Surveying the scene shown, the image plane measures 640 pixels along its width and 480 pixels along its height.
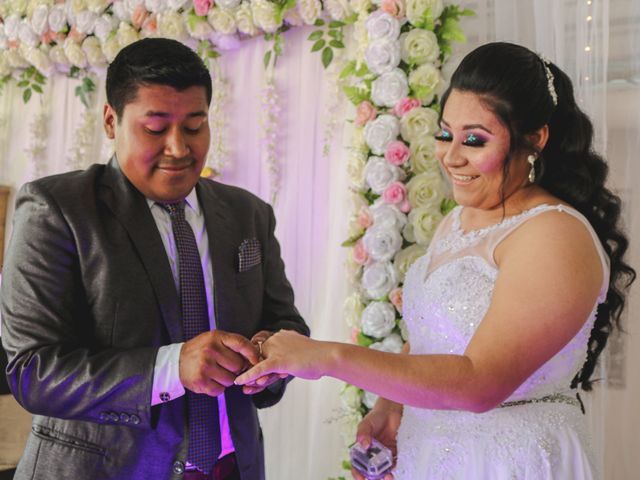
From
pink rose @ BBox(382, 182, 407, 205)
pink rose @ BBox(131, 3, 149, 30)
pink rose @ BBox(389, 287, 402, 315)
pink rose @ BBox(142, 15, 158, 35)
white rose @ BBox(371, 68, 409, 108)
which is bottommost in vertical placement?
pink rose @ BBox(389, 287, 402, 315)

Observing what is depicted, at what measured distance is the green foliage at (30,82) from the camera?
4852mm

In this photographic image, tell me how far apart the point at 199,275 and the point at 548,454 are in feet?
3.43

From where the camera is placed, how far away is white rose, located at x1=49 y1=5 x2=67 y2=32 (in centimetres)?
454

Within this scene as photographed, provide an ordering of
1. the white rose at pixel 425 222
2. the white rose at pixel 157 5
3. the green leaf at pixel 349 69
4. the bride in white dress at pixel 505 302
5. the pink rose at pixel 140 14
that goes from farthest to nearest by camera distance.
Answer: the pink rose at pixel 140 14 → the white rose at pixel 157 5 → the green leaf at pixel 349 69 → the white rose at pixel 425 222 → the bride in white dress at pixel 505 302

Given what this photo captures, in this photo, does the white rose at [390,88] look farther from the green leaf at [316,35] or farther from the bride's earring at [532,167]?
the bride's earring at [532,167]

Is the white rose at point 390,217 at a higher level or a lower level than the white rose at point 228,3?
lower

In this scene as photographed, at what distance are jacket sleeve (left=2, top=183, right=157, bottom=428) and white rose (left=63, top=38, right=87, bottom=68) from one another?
290cm

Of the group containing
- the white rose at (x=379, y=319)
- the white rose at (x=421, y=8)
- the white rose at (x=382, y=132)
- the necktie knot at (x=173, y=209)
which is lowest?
the white rose at (x=379, y=319)

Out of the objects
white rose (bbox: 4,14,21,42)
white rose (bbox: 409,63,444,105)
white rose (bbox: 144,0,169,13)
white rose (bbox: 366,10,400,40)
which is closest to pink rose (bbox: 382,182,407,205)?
white rose (bbox: 409,63,444,105)

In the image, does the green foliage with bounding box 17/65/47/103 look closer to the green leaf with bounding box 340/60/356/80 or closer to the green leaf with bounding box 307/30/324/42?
the green leaf with bounding box 307/30/324/42

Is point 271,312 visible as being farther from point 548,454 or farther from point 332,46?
point 332,46

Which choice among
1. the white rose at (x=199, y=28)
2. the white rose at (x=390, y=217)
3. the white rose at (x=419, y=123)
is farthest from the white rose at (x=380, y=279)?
the white rose at (x=199, y=28)

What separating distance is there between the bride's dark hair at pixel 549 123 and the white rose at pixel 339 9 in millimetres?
1594

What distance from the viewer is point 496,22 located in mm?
3012
